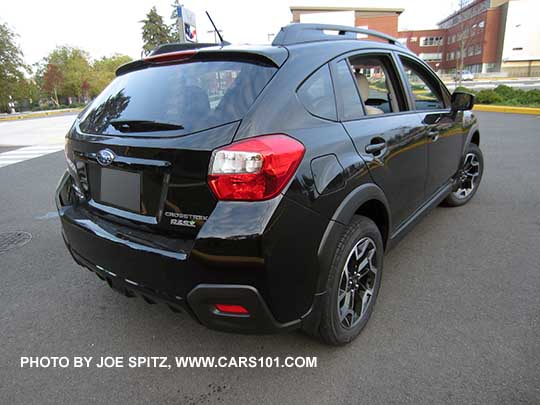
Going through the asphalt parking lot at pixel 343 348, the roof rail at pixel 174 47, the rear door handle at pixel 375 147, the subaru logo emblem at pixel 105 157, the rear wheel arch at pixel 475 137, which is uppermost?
the roof rail at pixel 174 47

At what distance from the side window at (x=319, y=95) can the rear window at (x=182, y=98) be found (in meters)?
0.21

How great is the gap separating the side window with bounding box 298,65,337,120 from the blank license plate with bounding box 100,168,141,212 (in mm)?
923

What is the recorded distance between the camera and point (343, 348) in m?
2.20

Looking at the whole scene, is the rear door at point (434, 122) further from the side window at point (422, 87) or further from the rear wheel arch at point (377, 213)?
the rear wheel arch at point (377, 213)

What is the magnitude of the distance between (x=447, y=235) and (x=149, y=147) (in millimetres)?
3091

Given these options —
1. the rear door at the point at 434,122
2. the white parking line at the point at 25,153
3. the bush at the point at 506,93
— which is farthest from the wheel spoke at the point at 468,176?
the bush at the point at 506,93

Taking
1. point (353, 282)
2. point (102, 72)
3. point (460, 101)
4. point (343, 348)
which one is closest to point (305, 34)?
point (353, 282)

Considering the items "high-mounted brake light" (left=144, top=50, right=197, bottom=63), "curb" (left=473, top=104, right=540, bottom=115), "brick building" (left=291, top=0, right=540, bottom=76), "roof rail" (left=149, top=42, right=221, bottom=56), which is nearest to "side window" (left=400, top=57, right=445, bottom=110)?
"roof rail" (left=149, top=42, right=221, bottom=56)

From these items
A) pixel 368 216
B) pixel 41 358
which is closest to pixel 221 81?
pixel 368 216

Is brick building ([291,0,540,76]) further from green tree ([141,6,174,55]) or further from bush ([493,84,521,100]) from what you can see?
bush ([493,84,521,100])

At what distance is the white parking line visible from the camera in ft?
29.6

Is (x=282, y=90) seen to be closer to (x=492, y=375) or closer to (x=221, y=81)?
(x=221, y=81)

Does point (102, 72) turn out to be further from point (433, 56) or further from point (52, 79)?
point (433, 56)

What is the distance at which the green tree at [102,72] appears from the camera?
59.8 metres
